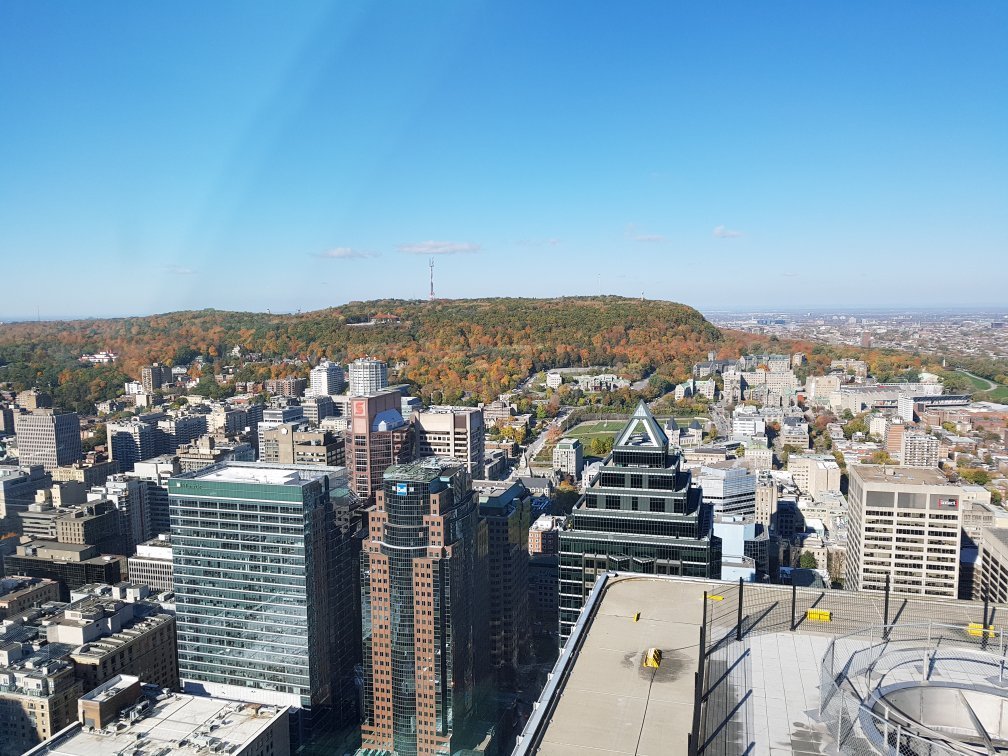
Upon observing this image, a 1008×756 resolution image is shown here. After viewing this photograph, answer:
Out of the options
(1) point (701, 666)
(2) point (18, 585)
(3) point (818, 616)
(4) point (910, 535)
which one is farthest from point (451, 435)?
(1) point (701, 666)

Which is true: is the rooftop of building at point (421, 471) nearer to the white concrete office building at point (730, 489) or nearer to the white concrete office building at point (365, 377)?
the white concrete office building at point (730, 489)

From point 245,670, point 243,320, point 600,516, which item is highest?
point 243,320

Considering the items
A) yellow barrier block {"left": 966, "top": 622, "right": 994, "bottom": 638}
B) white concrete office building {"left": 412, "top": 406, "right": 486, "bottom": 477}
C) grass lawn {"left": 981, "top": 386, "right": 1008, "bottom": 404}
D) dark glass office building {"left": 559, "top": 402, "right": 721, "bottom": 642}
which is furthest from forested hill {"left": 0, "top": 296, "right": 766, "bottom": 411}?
yellow barrier block {"left": 966, "top": 622, "right": 994, "bottom": 638}

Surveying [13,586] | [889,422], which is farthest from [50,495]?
[889,422]

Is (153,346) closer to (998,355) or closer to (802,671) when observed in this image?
(802,671)

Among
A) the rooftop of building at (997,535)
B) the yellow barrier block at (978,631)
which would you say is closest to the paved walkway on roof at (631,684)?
the yellow barrier block at (978,631)

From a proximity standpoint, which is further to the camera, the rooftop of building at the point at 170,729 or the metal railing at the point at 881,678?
the rooftop of building at the point at 170,729
